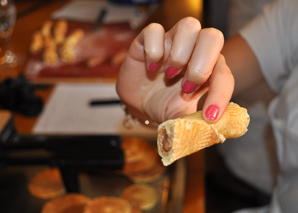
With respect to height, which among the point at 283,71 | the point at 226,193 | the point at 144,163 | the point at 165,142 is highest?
the point at 165,142

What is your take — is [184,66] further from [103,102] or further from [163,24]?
[103,102]

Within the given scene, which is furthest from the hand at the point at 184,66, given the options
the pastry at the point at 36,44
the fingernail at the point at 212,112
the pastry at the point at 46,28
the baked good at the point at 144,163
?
the pastry at the point at 46,28

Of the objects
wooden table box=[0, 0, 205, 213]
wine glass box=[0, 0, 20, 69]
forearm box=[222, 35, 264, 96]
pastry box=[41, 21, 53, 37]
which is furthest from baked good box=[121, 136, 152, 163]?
pastry box=[41, 21, 53, 37]

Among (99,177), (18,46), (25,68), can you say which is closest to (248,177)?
(99,177)

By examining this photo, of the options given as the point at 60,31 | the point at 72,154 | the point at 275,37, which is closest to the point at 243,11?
the point at 275,37

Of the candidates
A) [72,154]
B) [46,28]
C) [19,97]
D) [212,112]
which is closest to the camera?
[212,112]
